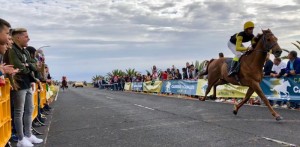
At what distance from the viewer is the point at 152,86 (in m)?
33.8

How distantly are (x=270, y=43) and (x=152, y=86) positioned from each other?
78.4 ft

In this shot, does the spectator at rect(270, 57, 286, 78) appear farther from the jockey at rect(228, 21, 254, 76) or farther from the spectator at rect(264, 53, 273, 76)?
the jockey at rect(228, 21, 254, 76)

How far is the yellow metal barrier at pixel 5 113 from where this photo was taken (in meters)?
5.87

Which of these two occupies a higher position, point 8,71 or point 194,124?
point 8,71

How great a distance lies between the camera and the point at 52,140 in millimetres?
7664

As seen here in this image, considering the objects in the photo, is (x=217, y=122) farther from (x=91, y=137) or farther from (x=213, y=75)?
(x=213, y=75)

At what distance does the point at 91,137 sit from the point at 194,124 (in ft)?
9.07

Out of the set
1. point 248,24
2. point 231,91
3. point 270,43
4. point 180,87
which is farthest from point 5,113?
point 180,87

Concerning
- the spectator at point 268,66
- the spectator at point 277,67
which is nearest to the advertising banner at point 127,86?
the spectator at point 268,66

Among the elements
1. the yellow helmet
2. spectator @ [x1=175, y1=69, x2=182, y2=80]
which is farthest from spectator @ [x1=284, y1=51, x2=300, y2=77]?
spectator @ [x1=175, y1=69, x2=182, y2=80]

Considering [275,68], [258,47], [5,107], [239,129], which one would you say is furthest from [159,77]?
[5,107]

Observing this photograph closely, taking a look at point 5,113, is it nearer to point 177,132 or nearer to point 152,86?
point 177,132

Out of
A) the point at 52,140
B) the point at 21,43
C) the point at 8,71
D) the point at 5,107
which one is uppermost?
the point at 21,43

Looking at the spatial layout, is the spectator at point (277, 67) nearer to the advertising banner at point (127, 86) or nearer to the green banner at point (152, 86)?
the green banner at point (152, 86)
